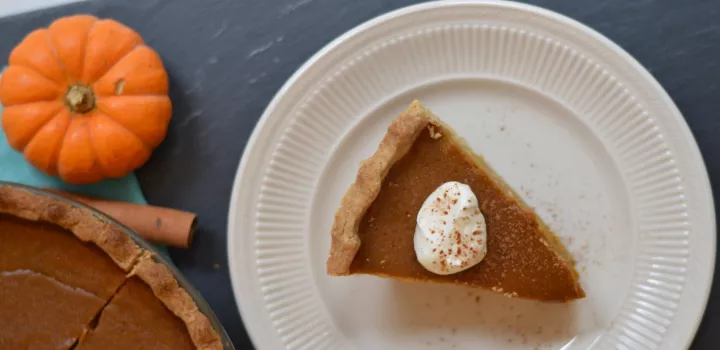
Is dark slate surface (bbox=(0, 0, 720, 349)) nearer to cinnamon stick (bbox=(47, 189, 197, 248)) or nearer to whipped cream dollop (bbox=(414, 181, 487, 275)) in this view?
cinnamon stick (bbox=(47, 189, 197, 248))

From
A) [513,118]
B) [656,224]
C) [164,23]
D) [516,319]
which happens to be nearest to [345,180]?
[513,118]

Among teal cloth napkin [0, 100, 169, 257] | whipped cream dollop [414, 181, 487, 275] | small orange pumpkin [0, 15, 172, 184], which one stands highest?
whipped cream dollop [414, 181, 487, 275]

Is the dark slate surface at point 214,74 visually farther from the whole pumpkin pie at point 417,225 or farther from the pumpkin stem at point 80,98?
the whole pumpkin pie at point 417,225

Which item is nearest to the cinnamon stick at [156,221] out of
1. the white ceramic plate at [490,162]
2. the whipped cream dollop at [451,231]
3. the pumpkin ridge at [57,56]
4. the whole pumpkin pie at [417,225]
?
the white ceramic plate at [490,162]

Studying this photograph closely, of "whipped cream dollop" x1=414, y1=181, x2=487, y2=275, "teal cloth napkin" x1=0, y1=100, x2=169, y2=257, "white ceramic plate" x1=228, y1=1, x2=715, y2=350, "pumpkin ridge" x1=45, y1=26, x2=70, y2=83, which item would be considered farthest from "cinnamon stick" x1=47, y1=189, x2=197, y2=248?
"whipped cream dollop" x1=414, y1=181, x2=487, y2=275

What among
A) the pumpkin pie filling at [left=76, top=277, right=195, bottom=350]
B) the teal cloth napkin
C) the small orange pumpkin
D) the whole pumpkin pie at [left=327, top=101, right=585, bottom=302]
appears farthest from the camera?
the teal cloth napkin

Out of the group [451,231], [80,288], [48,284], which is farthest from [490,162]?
[48,284]

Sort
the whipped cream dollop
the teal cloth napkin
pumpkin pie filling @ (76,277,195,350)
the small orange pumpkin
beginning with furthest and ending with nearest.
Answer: the teal cloth napkin < the small orange pumpkin < the whipped cream dollop < pumpkin pie filling @ (76,277,195,350)
